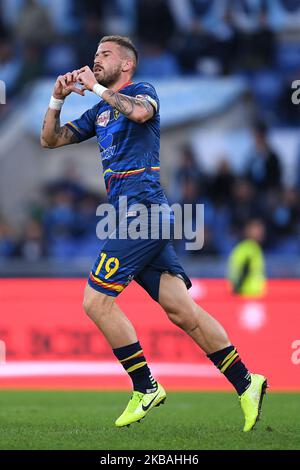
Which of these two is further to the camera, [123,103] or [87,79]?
[87,79]

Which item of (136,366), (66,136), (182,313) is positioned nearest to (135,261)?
(182,313)

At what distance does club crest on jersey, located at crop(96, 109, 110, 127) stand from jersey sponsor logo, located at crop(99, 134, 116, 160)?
10 centimetres

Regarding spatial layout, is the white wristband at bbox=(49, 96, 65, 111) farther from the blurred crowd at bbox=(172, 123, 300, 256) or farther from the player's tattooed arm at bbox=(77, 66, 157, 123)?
the blurred crowd at bbox=(172, 123, 300, 256)

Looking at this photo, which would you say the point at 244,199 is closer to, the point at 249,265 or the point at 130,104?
the point at 249,265

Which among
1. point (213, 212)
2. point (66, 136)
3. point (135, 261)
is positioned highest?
point (66, 136)

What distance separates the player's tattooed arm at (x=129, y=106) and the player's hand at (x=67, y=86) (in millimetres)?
328

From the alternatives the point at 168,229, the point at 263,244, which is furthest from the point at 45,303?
the point at 168,229

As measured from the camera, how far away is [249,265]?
42.5 feet

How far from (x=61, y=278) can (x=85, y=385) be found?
1984mm

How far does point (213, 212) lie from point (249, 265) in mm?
2299

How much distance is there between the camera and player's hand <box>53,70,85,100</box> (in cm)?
685

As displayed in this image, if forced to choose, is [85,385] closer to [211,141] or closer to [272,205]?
[272,205]

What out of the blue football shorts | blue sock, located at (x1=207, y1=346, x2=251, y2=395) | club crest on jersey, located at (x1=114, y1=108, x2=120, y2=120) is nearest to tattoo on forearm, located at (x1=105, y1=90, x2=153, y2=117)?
club crest on jersey, located at (x1=114, y1=108, x2=120, y2=120)

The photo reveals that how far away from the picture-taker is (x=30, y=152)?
17297 mm
